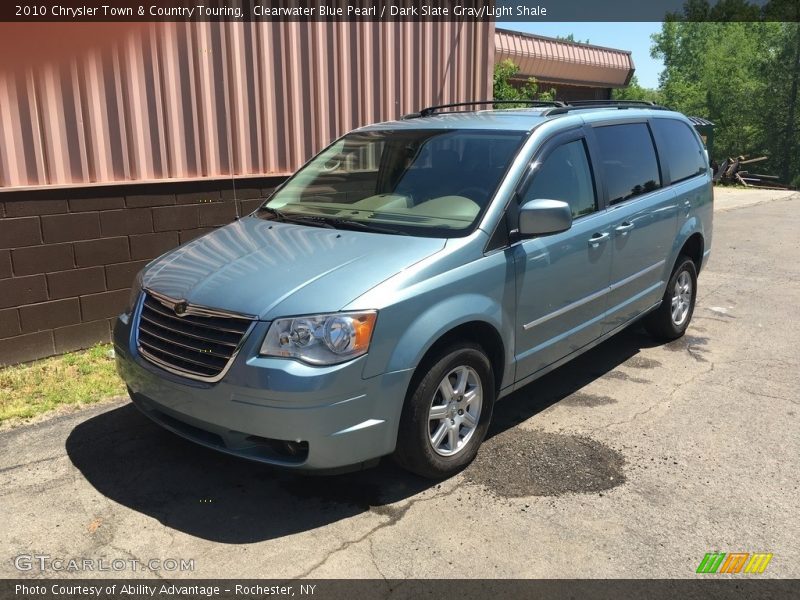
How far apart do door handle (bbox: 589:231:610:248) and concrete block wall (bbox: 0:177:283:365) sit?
369 centimetres

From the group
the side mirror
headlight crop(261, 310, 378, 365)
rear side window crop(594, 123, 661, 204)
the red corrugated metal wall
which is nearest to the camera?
headlight crop(261, 310, 378, 365)

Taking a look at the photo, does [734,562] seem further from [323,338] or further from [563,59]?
[563,59]

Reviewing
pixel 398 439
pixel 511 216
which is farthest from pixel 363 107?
pixel 398 439

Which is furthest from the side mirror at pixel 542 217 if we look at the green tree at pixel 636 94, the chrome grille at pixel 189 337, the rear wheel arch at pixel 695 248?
the green tree at pixel 636 94

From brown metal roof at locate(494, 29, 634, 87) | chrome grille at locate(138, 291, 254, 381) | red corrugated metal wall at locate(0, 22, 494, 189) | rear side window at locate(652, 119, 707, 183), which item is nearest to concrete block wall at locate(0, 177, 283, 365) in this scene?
red corrugated metal wall at locate(0, 22, 494, 189)

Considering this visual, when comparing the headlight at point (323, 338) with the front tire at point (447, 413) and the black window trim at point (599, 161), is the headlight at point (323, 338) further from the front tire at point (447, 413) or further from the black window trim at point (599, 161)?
the black window trim at point (599, 161)

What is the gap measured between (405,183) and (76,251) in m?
3.02

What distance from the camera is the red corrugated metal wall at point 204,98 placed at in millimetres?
5391

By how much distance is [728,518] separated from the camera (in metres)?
3.31

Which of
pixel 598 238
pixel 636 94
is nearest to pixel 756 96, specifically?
pixel 636 94

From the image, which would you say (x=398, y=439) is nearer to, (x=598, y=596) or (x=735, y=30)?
(x=598, y=596)

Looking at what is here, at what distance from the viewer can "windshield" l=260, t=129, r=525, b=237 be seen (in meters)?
3.89

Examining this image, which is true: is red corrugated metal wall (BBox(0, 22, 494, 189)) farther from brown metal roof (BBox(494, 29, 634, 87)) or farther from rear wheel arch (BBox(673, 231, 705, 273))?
brown metal roof (BBox(494, 29, 634, 87))

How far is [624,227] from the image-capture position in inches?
188
